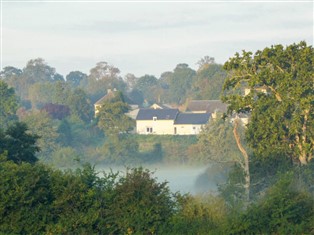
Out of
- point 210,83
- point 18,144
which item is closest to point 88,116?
point 210,83

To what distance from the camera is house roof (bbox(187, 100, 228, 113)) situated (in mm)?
122713

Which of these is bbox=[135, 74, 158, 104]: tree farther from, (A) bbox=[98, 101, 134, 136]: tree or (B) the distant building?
(A) bbox=[98, 101, 134, 136]: tree

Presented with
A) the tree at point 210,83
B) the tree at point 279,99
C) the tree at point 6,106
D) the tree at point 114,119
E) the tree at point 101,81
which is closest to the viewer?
the tree at point 279,99

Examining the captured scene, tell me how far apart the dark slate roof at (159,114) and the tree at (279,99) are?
67.6 metres

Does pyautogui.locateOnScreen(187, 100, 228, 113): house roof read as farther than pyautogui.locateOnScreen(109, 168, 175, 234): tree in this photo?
Yes

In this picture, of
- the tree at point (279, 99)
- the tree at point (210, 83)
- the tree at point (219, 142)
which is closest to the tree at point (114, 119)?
the tree at point (219, 142)

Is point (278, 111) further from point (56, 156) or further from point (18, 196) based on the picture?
point (56, 156)

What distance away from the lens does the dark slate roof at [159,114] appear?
380 ft

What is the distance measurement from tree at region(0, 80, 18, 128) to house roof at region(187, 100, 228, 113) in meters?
34.8

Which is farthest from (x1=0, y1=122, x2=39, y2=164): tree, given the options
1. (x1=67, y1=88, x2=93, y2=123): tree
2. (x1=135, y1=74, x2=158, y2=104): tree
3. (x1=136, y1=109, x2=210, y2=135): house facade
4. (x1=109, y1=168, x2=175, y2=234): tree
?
(x1=135, y1=74, x2=158, y2=104): tree

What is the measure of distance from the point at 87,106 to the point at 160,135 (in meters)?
17.0

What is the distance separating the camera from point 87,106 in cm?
11756

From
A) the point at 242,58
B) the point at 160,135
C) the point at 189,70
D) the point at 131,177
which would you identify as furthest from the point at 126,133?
the point at 189,70

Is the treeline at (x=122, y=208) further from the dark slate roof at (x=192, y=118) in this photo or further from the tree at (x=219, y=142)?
the dark slate roof at (x=192, y=118)
